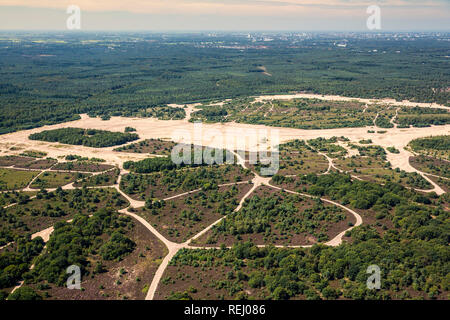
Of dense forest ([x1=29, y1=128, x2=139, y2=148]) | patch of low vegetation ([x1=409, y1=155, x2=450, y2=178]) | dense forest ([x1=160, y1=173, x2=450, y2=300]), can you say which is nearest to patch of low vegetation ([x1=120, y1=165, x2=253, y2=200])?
dense forest ([x1=160, y1=173, x2=450, y2=300])

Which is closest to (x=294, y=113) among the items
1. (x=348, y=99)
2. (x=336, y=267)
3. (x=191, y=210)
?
(x=348, y=99)

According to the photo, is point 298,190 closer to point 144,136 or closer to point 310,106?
point 144,136

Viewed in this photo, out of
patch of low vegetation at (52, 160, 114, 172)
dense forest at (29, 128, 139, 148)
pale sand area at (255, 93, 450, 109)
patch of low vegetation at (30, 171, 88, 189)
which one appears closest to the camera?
patch of low vegetation at (30, 171, 88, 189)

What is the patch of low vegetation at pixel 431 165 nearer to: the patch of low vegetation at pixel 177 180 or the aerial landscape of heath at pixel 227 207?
the aerial landscape of heath at pixel 227 207

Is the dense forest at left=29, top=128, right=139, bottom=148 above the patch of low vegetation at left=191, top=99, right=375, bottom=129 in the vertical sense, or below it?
below

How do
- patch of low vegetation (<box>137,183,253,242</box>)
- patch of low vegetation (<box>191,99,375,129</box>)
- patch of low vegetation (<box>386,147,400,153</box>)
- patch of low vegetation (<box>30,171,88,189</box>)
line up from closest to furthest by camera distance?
1. patch of low vegetation (<box>137,183,253,242</box>)
2. patch of low vegetation (<box>30,171,88,189</box>)
3. patch of low vegetation (<box>386,147,400,153</box>)
4. patch of low vegetation (<box>191,99,375,129</box>)

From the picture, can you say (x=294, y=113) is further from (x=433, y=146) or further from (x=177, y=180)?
(x=177, y=180)

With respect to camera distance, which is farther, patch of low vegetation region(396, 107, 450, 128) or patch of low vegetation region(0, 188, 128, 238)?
patch of low vegetation region(396, 107, 450, 128)

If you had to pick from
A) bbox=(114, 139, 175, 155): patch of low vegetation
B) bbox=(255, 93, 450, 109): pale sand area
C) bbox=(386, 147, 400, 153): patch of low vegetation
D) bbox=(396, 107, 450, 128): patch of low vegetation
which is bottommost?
bbox=(386, 147, 400, 153): patch of low vegetation

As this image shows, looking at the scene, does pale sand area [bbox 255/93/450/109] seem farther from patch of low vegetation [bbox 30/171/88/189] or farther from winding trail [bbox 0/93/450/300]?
patch of low vegetation [bbox 30/171/88/189]
